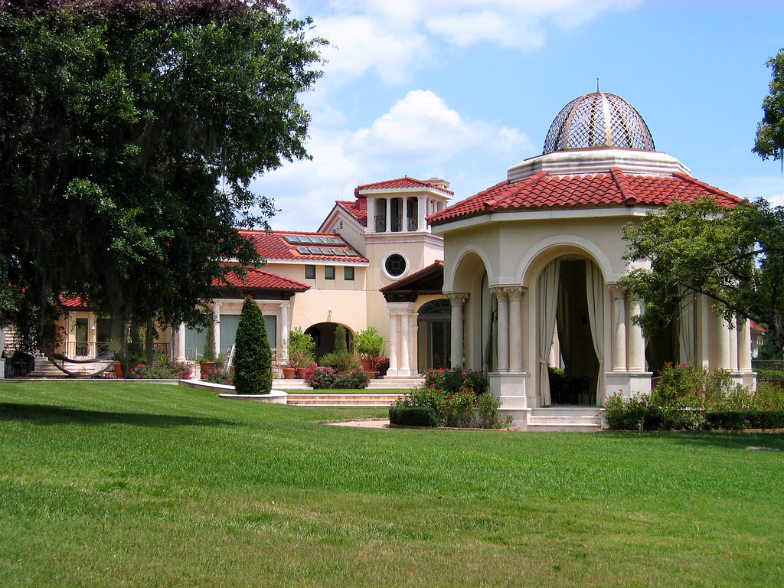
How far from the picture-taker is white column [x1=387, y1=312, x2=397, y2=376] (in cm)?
4419

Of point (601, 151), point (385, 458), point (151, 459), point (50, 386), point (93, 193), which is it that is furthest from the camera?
point (50, 386)

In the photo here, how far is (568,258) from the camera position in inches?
933

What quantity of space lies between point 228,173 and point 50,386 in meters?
15.2

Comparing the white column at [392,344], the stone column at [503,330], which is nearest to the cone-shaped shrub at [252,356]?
the stone column at [503,330]

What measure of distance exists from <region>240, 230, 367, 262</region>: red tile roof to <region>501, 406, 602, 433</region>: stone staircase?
27.1 m

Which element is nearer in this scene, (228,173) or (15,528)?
(15,528)

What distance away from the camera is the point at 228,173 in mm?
18094

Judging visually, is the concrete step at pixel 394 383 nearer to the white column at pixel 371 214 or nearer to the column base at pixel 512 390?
the white column at pixel 371 214

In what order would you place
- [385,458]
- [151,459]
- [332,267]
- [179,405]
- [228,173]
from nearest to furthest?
[151,459] → [385,458] → [228,173] → [179,405] → [332,267]

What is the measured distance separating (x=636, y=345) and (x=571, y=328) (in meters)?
5.75

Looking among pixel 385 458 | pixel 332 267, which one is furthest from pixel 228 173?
pixel 332 267

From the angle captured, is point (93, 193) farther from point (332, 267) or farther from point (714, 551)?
point (332, 267)

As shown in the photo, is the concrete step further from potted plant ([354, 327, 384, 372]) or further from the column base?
the column base

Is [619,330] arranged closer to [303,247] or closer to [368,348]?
[368,348]
